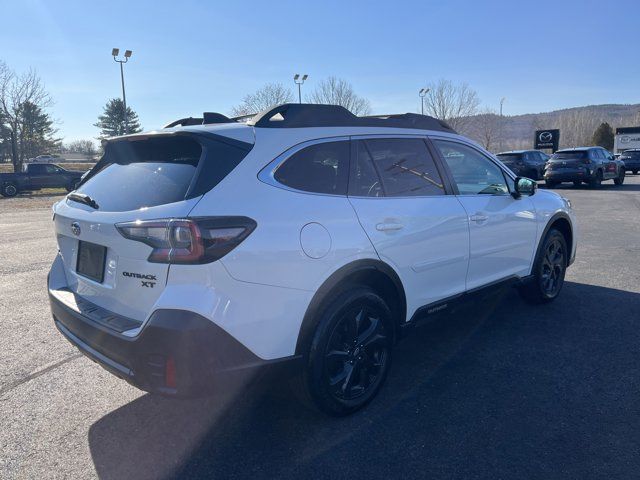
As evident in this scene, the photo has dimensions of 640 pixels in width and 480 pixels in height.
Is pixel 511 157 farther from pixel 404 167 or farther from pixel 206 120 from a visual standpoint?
pixel 206 120

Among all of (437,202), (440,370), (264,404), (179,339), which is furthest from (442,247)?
(179,339)

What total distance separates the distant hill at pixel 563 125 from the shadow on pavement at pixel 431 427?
54578 millimetres

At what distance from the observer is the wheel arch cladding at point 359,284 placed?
278cm

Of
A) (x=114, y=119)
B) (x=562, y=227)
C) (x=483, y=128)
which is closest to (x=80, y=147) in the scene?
(x=114, y=119)

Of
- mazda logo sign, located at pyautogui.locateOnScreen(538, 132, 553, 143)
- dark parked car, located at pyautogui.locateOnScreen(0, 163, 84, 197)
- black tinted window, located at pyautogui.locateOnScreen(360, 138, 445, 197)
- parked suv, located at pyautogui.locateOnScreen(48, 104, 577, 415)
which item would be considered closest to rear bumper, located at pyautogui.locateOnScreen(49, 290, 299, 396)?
parked suv, located at pyautogui.locateOnScreen(48, 104, 577, 415)

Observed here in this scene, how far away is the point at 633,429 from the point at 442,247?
1591 millimetres

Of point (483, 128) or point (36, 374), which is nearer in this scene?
point (36, 374)

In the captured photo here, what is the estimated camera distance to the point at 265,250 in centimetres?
253

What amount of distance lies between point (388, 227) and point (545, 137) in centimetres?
4746

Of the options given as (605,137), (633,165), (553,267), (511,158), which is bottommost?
(553,267)

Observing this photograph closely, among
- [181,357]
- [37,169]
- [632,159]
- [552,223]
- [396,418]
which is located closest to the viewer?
[181,357]

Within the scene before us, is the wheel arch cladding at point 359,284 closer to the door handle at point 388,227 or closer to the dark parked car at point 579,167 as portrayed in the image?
the door handle at point 388,227

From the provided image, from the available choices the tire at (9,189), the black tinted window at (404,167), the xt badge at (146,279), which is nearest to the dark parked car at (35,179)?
the tire at (9,189)

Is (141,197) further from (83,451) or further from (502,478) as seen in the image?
(502,478)
